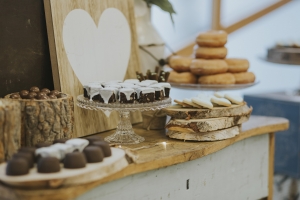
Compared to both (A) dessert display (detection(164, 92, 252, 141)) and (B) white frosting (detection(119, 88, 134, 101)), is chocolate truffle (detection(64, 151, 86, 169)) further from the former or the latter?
(A) dessert display (detection(164, 92, 252, 141))

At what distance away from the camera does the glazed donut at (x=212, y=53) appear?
202 cm

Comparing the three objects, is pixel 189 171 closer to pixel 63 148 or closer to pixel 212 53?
pixel 63 148

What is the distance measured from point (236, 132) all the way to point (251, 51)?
2.80 meters

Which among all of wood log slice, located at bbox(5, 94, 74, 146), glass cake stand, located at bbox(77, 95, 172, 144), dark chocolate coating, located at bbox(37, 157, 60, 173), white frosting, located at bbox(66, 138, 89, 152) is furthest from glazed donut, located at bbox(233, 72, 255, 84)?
dark chocolate coating, located at bbox(37, 157, 60, 173)

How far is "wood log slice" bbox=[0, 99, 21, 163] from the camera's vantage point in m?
1.12

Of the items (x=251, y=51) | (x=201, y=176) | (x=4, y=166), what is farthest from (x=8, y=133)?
(x=251, y=51)

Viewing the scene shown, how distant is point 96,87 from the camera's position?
138 cm

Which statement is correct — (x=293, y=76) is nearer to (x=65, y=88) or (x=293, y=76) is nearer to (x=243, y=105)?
(x=243, y=105)

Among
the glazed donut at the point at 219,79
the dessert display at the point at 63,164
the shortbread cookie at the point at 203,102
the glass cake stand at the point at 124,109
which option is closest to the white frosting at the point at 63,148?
the dessert display at the point at 63,164

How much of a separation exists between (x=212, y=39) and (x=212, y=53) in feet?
0.21

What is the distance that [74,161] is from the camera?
105cm

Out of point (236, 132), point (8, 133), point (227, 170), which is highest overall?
point (8, 133)

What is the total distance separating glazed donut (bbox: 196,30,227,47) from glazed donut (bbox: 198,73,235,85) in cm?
15

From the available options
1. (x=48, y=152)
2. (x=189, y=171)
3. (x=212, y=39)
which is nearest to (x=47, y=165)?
(x=48, y=152)
